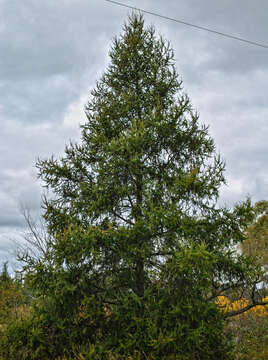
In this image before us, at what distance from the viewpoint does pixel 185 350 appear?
5.05 metres

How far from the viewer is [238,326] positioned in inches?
386

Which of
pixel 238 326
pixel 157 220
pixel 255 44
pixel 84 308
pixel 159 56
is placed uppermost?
pixel 159 56

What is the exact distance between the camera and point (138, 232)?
5.68 meters

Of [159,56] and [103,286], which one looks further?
[159,56]

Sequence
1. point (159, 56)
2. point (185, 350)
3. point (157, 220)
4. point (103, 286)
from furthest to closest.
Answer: point (159, 56) → point (103, 286) → point (157, 220) → point (185, 350)

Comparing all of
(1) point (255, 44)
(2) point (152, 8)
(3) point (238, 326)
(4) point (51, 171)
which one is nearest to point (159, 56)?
(2) point (152, 8)

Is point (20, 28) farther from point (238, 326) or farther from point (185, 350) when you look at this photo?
point (238, 326)

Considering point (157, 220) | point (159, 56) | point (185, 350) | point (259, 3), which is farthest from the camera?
point (159, 56)

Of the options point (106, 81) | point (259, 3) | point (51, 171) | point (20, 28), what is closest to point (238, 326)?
point (51, 171)

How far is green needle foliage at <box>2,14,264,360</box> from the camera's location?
206 inches

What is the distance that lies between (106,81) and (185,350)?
232 inches

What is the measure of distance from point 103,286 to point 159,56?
5.36 meters

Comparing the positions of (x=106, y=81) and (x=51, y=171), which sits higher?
(x=106, y=81)

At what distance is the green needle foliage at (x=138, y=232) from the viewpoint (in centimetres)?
524
